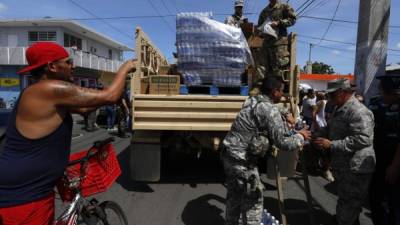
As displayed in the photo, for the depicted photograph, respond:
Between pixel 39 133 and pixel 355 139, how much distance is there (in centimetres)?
285

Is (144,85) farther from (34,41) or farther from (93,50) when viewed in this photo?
(93,50)

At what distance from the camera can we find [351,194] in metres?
3.49

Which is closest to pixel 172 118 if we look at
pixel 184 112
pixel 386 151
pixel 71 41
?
pixel 184 112

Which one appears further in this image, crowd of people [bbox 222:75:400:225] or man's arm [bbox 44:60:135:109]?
crowd of people [bbox 222:75:400:225]

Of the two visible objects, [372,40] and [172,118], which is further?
[372,40]

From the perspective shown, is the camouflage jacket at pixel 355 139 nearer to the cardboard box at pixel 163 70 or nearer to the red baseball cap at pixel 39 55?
the red baseball cap at pixel 39 55

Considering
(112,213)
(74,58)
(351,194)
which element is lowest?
(112,213)

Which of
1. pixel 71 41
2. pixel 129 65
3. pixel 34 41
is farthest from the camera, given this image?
pixel 71 41

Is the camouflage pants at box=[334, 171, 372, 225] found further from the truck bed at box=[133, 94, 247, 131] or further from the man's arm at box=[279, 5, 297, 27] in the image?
the man's arm at box=[279, 5, 297, 27]

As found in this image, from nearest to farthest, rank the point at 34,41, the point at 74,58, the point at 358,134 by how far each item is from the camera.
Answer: the point at 358,134, the point at 74,58, the point at 34,41

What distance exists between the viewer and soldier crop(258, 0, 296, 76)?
5.46 m

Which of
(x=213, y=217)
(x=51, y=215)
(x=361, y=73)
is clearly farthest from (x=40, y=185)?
(x=361, y=73)

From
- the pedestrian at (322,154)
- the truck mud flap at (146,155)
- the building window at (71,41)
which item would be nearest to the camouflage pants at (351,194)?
the pedestrian at (322,154)

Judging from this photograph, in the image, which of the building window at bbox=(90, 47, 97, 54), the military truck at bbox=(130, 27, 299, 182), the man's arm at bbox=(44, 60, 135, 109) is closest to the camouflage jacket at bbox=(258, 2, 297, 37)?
the military truck at bbox=(130, 27, 299, 182)
